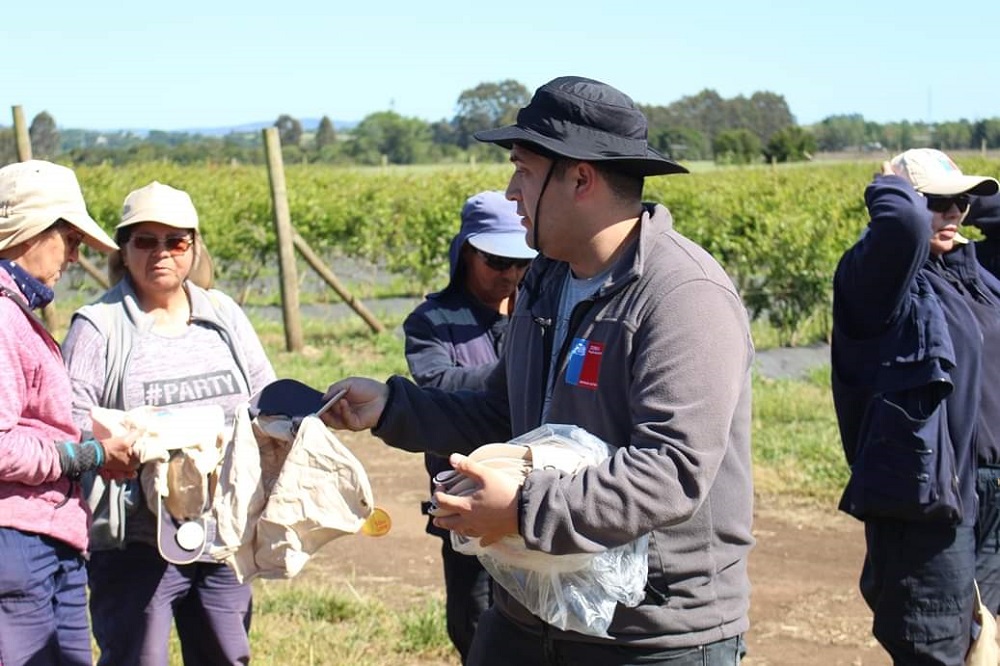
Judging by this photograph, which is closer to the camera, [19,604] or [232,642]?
[19,604]

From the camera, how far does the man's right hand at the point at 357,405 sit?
3043 mm

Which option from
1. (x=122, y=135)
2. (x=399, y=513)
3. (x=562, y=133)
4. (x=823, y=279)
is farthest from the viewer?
(x=122, y=135)

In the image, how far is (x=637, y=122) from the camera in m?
2.69

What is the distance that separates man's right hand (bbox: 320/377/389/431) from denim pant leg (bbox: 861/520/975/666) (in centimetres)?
176

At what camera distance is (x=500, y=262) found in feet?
14.2

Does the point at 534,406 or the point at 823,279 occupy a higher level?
the point at 534,406

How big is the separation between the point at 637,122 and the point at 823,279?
9371mm

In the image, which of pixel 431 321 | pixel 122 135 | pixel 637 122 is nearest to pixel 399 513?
pixel 431 321

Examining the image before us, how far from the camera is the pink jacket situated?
3.39m

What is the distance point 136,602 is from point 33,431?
783 mm

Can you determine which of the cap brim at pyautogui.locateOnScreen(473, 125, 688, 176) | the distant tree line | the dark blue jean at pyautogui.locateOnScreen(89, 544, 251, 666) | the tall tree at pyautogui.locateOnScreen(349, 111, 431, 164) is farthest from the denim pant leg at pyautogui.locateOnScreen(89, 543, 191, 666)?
the tall tree at pyautogui.locateOnScreen(349, 111, 431, 164)

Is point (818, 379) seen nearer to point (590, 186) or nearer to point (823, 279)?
point (823, 279)

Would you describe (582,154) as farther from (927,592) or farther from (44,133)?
(44,133)

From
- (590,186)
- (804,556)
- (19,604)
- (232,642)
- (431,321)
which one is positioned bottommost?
(804,556)
